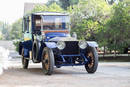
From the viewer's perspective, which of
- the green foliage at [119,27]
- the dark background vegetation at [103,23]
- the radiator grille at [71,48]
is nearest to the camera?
the radiator grille at [71,48]

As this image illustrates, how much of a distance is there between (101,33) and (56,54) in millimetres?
26892

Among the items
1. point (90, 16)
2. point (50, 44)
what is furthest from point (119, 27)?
point (50, 44)

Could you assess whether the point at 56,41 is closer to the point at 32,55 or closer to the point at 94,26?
the point at 32,55

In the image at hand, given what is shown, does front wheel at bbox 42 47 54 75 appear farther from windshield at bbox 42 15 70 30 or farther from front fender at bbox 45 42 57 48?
windshield at bbox 42 15 70 30

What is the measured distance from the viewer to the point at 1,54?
16.3 meters

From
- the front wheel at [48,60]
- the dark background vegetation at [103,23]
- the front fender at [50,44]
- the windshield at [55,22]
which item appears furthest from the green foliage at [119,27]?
the front fender at [50,44]

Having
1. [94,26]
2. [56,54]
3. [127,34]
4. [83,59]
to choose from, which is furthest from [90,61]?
[94,26]

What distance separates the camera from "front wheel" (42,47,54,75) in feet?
46.0

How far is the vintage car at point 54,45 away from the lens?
1453 centimetres

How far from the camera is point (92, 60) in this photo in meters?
15.3

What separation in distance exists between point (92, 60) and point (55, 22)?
2.76m

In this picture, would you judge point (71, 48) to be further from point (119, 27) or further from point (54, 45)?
point (119, 27)

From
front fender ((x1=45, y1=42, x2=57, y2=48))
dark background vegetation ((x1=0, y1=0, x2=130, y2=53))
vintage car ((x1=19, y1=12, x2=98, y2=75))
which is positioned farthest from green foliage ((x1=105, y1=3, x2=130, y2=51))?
front fender ((x1=45, y1=42, x2=57, y2=48))

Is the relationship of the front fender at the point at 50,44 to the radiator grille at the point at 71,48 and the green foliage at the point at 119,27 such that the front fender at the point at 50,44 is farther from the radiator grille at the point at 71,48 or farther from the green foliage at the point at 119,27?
the green foliage at the point at 119,27
